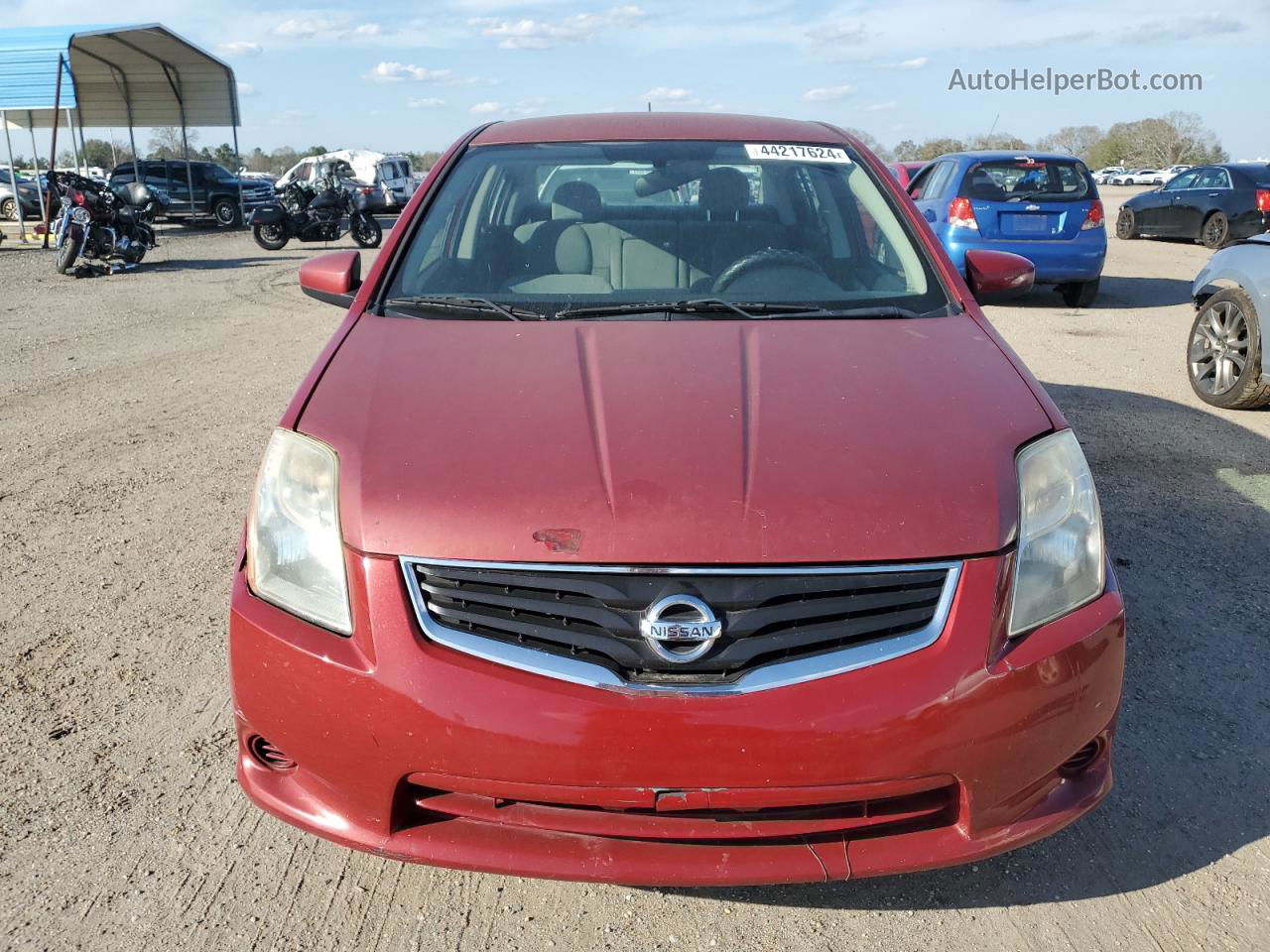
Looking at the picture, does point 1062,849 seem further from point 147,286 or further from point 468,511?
point 147,286

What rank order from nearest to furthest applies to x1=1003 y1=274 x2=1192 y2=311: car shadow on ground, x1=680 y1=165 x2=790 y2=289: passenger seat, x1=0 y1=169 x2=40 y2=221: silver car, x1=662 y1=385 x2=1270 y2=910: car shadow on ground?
1. x1=662 y1=385 x2=1270 y2=910: car shadow on ground
2. x1=680 y1=165 x2=790 y2=289: passenger seat
3. x1=1003 y1=274 x2=1192 y2=311: car shadow on ground
4. x1=0 y1=169 x2=40 y2=221: silver car

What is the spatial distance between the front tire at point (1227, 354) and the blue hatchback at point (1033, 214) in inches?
153

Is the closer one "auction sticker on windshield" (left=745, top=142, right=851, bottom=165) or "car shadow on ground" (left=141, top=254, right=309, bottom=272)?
"auction sticker on windshield" (left=745, top=142, right=851, bottom=165)

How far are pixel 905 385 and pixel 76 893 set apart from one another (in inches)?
83.8

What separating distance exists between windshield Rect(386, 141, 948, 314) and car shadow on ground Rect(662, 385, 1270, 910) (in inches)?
53.5

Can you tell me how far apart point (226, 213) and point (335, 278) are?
85.2 feet

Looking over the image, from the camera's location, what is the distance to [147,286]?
1309 centimetres

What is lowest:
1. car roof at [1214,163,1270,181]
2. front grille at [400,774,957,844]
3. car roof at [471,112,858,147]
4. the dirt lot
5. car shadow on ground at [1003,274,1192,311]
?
the dirt lot

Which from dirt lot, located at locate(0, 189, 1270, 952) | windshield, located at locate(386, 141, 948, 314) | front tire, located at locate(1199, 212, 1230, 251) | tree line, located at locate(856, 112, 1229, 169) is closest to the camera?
dirt lot, located at locate(0, 189, 1270, 952)

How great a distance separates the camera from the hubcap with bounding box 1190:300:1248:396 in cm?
616

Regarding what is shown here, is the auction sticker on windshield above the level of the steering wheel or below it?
above

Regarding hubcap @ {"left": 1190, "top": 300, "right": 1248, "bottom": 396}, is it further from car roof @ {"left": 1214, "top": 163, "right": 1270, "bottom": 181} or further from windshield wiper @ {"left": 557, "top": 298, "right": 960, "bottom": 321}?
car roof @ {"left": 1214, "top": 163, "right": 1270, "bottom": 181}

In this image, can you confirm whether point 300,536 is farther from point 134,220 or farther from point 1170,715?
point 134,220

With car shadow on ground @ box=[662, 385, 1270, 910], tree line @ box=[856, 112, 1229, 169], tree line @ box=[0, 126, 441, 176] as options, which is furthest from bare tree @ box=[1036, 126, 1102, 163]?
car shadow on ground @ box=[662, 385, 1270, 910]
